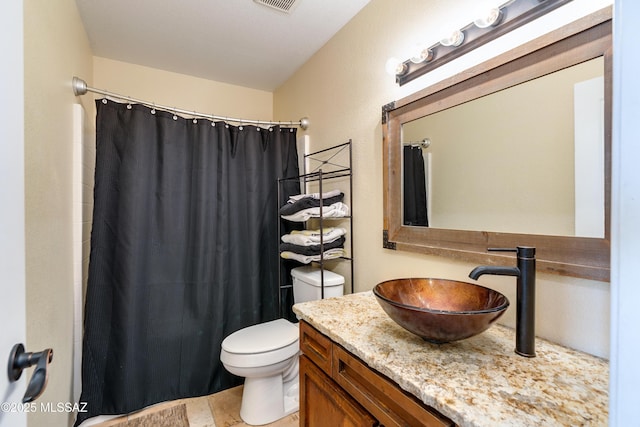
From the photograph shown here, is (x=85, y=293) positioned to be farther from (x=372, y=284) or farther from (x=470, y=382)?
(x=470, y=382)

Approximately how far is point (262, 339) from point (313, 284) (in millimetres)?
433

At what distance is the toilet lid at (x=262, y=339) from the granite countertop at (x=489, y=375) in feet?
2.41

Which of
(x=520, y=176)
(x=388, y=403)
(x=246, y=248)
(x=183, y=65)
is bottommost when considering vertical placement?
(x=388, y=403)

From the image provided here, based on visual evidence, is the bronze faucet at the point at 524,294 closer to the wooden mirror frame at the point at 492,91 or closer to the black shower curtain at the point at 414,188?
the wooden mirror frame at the point at 492,91

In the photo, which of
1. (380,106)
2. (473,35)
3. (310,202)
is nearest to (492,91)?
(473,35)

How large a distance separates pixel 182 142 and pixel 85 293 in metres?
1.11

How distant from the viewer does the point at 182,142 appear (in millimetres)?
1897

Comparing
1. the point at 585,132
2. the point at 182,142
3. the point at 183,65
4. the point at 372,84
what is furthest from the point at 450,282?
the point at 183,65

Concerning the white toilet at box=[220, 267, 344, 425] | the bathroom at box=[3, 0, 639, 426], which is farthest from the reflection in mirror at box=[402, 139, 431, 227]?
the white toilet at box=[220, 267, 344, 425]

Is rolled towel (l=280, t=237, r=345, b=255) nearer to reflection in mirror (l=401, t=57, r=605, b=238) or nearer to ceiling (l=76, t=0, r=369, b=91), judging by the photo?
reflection in mirror (l=401, t=57, r=605, b=238)

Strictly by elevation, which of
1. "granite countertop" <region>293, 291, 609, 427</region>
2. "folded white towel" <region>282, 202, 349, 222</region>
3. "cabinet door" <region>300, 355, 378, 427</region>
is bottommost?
"cabinet door" <region>300, 355, 378, 427</region>

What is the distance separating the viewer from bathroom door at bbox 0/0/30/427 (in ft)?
1.66

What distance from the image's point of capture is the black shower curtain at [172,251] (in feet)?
5.45

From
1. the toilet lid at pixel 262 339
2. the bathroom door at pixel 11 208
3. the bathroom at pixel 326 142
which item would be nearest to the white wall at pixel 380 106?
the bathroom at pixel 326 142
